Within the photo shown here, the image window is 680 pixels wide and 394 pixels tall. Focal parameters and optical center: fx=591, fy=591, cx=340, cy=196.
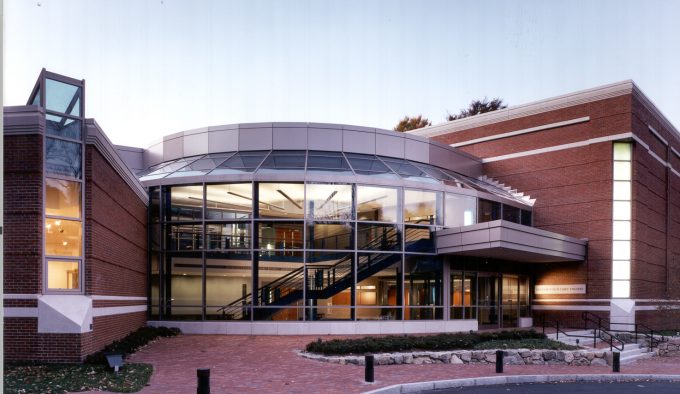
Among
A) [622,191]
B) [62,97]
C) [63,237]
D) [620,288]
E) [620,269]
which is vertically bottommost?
[620,288]

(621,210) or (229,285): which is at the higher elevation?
(621,210)

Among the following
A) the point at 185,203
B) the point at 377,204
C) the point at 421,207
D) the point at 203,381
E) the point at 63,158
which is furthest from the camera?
the point at 421,207

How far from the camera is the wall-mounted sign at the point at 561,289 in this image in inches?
1024

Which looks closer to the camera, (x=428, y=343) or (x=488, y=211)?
(x=428, y=343)

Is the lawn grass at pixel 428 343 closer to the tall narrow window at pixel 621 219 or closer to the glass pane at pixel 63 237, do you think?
the glass pane at pixel 63 237

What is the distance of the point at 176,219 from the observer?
21.7 m

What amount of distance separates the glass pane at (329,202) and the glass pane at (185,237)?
4.12m

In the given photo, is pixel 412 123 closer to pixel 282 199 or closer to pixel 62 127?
pixel 282 199

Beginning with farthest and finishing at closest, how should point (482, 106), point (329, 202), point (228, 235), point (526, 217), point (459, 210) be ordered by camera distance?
point (482, 106) → point (526, 217) → point (459, 210) → point (329, 202) → point (228, 235)

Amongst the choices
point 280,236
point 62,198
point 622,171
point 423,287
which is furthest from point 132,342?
point 622,171

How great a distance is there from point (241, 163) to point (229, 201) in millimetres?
2000

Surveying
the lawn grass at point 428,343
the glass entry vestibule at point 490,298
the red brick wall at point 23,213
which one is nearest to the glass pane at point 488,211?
the glass entry vestibule at point 490,298

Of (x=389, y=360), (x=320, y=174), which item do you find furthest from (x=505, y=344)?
(x=320, y=174)

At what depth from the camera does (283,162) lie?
22734mm
